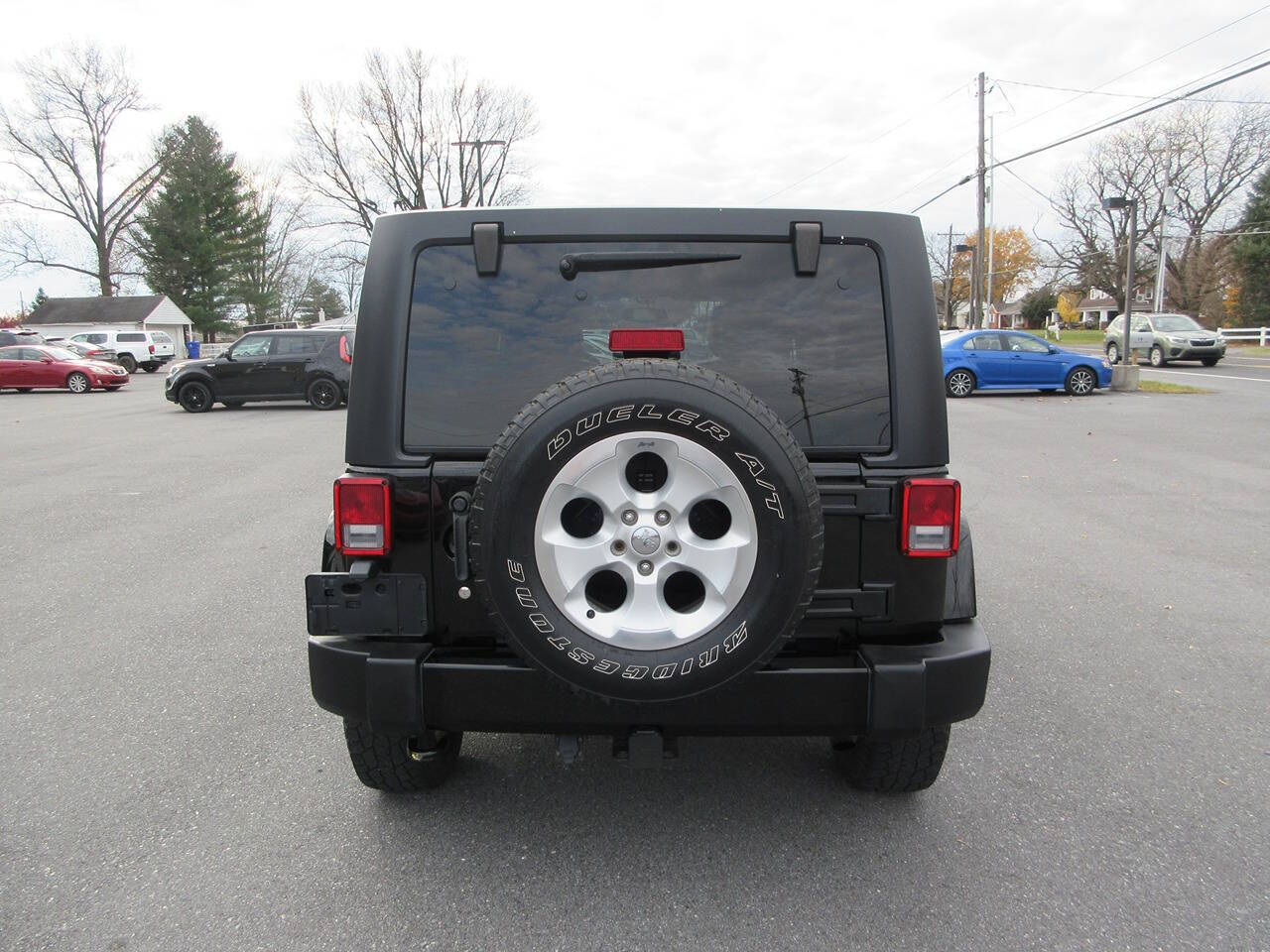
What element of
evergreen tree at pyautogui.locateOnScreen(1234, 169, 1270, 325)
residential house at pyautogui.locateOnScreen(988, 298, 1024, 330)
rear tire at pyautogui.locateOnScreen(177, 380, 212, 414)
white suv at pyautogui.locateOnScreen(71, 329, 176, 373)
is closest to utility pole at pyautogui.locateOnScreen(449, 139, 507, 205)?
white suv at pyautogui.locateOnScreen(71, 329, 176, 373)

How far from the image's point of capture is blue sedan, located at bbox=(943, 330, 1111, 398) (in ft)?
63.3

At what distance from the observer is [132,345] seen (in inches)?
1521

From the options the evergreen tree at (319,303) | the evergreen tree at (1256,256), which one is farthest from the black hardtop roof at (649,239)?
the evergreen tree at (319,303)

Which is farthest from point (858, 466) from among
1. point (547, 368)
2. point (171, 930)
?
point (171, 930)

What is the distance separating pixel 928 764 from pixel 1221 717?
1684mm

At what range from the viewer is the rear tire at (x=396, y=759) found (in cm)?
283

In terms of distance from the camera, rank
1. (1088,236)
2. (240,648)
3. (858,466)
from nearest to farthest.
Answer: (858,466) → (240,648) → (1088,236)

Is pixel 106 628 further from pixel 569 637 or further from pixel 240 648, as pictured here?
pixel 569 637

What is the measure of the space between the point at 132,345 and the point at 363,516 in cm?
4251

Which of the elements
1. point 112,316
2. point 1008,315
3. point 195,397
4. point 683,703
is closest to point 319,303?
point 112,316

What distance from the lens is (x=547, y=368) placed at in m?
2.53

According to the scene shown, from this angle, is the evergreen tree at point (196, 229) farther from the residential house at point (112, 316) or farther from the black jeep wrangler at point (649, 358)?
the black jeep wrangler at point (649, 358)

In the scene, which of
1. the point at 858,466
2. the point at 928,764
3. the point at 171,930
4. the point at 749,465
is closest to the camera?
the point at 749,465

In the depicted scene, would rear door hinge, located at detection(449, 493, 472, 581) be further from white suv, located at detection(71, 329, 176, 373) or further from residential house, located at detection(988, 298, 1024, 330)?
residential house, located at detection(988, 298, 1024, 330)
